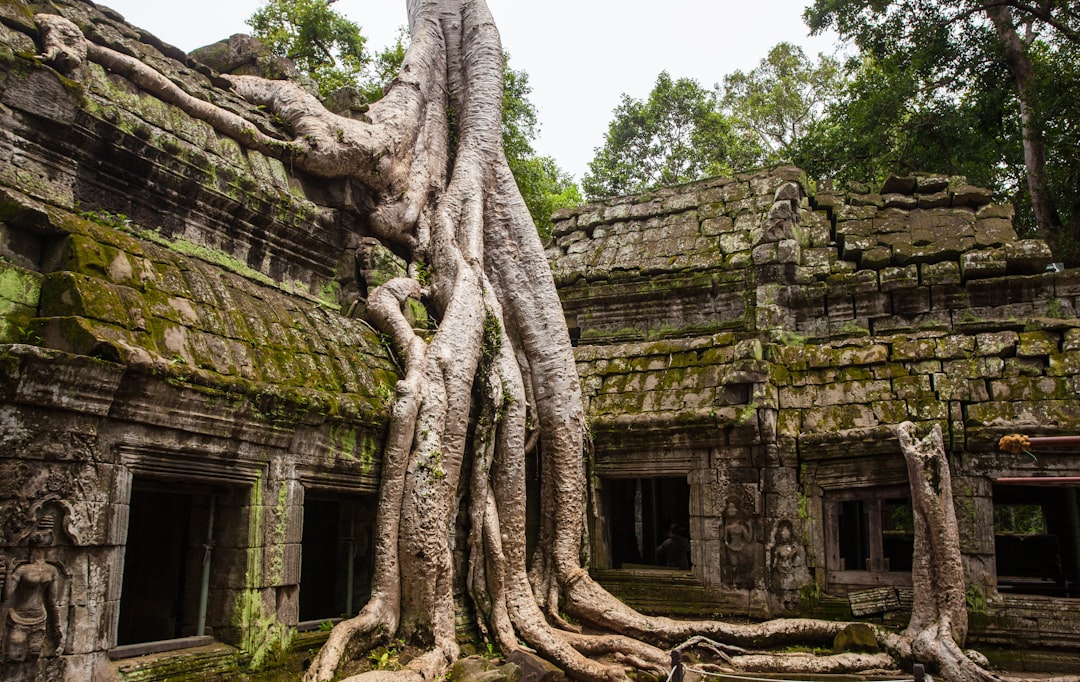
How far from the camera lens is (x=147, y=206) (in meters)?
6.01

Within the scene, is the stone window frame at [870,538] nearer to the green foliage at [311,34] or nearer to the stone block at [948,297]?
the stone block at [948,297]

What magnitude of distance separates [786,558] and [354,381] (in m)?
3.85

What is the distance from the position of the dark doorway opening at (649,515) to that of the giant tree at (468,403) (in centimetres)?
217

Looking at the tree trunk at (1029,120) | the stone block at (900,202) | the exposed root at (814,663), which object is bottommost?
the exposed root at (814,663)

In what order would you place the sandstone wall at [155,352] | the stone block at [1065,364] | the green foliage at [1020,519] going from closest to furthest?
the sandstone wall at [155,352] → the stone block at [1065,364] → the green foliage at [1020,519]

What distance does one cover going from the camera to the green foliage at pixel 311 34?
1573cm

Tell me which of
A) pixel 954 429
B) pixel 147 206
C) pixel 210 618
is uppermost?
pixel 147 206

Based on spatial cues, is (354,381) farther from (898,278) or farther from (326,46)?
(326,46)

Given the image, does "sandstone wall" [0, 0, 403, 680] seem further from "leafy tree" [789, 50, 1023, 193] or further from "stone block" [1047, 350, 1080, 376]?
"leafy tree" [789, 50, 1023, 193]

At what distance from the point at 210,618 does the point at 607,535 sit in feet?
13.1

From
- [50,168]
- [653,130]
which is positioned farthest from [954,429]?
[653,130]

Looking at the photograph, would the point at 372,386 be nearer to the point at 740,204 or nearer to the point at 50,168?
the point at 50,168

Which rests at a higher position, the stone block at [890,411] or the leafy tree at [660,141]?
the leafy tree at [660,141]

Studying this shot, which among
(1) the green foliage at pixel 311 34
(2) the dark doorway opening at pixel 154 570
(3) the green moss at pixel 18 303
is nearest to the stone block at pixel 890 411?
(2) the dark doorway opening at pixel 154 570
